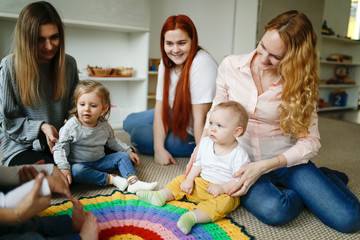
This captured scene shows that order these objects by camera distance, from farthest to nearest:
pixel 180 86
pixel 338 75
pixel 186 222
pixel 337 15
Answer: pixel 338 75 < pixel 337 15 < pixel 180 86 < pixel 186 222

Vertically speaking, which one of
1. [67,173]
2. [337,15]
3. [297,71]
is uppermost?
[337,15]

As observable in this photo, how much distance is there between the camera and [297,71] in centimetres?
115

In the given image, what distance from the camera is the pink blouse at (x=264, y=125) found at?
4.01 feet

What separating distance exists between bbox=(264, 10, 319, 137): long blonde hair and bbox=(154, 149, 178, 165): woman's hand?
743 millimetres

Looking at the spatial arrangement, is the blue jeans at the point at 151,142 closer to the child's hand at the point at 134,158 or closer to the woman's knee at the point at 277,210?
the child's hand at the point at 134,158

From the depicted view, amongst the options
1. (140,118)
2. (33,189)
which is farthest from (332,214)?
(140,118)

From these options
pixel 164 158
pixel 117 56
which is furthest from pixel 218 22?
pixel 164 158

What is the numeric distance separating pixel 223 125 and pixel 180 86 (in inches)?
21.7

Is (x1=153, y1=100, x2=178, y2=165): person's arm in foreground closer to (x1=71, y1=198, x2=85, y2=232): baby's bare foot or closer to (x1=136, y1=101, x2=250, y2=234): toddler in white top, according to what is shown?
(x1=136, y1=101, x2=250, y2=234): toddler in white top

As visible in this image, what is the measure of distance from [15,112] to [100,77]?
4.15ft

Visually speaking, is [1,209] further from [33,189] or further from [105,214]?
[105,214]

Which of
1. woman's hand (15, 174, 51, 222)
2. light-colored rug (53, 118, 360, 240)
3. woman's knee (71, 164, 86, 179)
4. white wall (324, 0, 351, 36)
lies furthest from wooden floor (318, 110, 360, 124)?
woman's hand (15, 174, 51, 222)

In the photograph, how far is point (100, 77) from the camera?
8.39 feet

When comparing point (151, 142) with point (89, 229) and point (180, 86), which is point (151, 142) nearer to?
point (180, 86)
